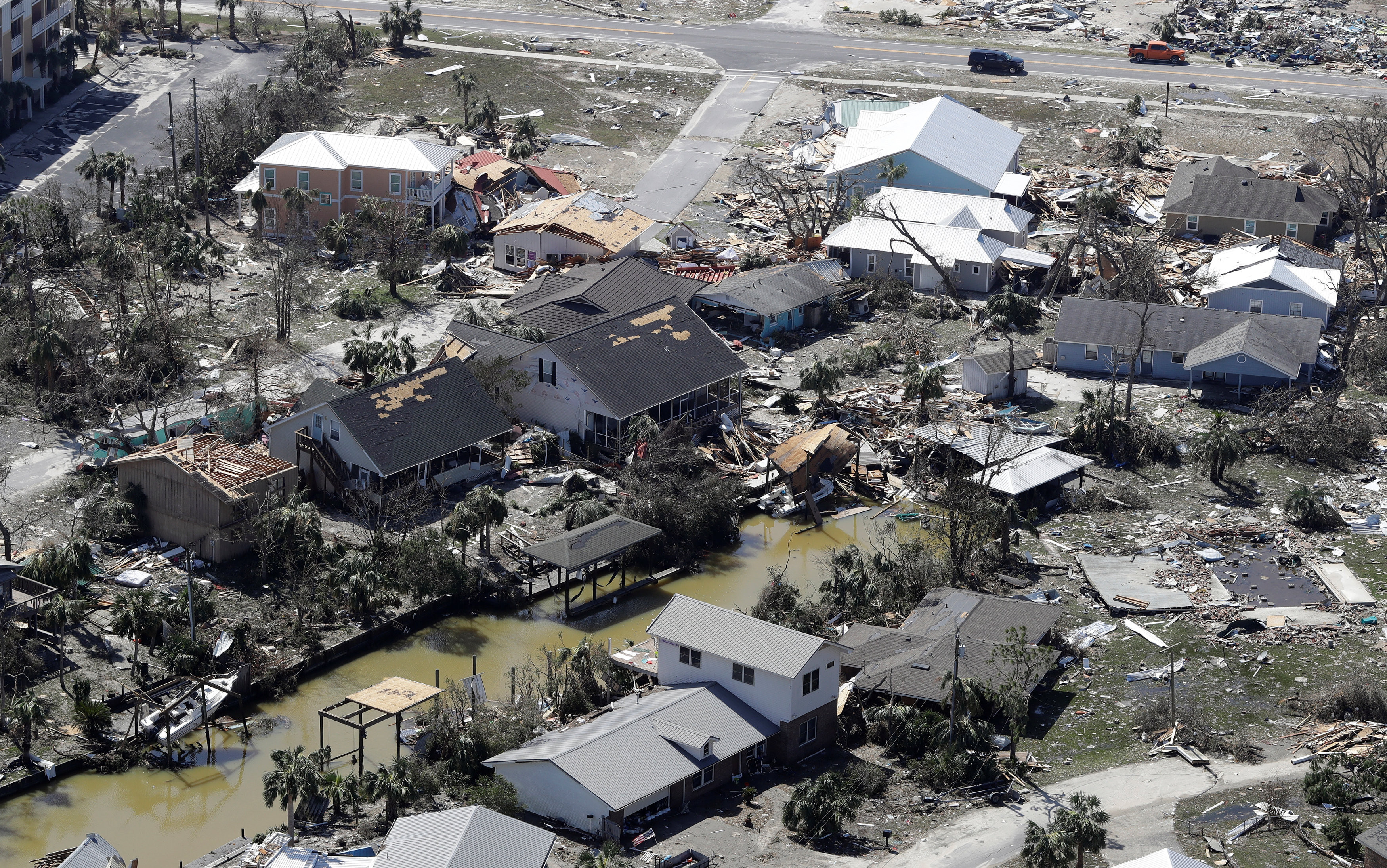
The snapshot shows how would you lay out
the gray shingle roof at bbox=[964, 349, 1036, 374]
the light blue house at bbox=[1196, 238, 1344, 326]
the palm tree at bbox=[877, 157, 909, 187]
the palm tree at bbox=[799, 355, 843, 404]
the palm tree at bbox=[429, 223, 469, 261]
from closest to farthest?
the palm tree at bbox=[799, 355, 843, 404] → the gray shingle roof at bbox=[964, 349, 1036, 374] → the light blue house at bbox=[1196, 238, 1344, 326] → the palm tree at bbox=[429, 223, 469, 261] → the palm tree at bbox=[877, 157, 909, 187]

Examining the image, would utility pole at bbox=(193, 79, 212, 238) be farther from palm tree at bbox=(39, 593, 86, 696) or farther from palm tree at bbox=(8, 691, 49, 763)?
palm tree at bbox=(8, 691, 49, 763)

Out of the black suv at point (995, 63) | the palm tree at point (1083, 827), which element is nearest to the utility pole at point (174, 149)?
the black suv at point (995, 63)

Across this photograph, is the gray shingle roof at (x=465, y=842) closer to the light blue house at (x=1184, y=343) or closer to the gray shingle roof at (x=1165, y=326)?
the light blue house at (x=1184, y=343)

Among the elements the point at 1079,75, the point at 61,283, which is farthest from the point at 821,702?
the point at 1079,75

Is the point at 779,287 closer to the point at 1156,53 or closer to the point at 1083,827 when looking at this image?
the point at 1083,827

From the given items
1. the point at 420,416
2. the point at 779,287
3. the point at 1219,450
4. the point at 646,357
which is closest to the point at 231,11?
the point at 779,287

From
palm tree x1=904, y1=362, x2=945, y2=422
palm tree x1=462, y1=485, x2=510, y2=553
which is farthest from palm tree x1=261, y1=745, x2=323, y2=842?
palm tree x1=904, y1=362, x2=945, y2=422

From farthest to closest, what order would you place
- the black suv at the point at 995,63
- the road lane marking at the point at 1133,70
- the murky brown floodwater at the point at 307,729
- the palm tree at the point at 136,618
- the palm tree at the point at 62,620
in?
the black suv at the point at 995,63 < the road lane marking at the point at 1133,70 < the palm tree at the point at 136,618 < the palm tree at the point at 62,620 < the murky brown floodwater at the point at 307,729
